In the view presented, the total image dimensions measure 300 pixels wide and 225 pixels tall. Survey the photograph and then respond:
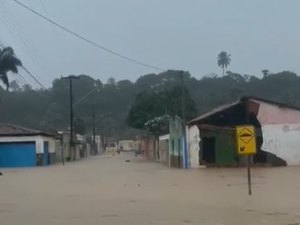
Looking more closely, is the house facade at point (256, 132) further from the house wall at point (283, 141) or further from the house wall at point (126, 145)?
the house wall at point (126, 145)

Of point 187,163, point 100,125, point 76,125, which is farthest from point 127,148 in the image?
point 187,163

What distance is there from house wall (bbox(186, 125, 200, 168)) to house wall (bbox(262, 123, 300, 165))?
453cm

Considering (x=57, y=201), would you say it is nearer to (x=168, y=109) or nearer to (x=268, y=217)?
(x=268, y=217)

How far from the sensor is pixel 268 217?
1563 cm

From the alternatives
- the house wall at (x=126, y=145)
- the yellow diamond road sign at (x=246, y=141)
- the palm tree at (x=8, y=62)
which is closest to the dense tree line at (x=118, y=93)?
the house wall at (x=126, y=145)

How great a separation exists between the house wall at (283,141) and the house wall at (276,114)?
0.33 metres

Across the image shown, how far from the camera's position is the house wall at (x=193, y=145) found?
47656 millimetres

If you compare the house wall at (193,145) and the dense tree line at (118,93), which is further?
the dense tree line at (118,93)

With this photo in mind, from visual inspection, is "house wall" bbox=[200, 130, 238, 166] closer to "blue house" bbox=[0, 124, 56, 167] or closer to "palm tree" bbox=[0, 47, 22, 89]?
"palm tree" bbox=[0, 47, 22, 89]

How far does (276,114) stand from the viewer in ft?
157

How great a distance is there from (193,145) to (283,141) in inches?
244

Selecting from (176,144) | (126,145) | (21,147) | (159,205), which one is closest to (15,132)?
(21,147)

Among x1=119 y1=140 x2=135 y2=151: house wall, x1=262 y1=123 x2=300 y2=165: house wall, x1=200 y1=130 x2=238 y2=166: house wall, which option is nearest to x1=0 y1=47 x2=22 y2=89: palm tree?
x1=200 y1=130 x2=238 y2=166: house wall

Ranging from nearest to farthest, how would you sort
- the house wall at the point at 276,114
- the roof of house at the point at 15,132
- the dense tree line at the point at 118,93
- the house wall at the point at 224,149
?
the house wall at the point at 224,149, the house wall at the point at 276,114, the roof of house at the point at 15,132, the dense tree line at the point at 118,93
